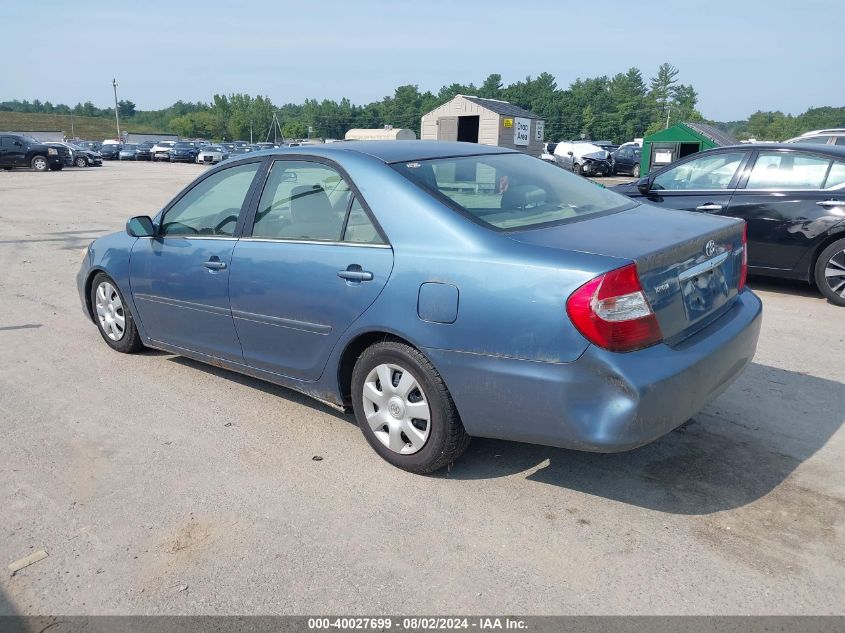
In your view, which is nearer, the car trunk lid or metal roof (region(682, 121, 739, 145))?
the car trunk lid

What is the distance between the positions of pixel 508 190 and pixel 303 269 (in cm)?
119

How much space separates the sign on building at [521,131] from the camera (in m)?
32.2

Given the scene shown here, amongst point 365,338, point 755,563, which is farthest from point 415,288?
point 755,563

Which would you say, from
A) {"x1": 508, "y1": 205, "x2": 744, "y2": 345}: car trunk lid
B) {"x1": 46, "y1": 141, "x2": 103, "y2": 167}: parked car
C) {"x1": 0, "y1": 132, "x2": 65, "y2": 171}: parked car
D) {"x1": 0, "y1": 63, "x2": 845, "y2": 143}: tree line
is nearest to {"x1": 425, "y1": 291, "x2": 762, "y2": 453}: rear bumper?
{"x1": 508, "y1": 205, "x2": 744, "y2": 345}: car trunk lid

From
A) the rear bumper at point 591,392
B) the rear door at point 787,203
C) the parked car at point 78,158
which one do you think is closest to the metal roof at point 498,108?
the parked car at point 78,158

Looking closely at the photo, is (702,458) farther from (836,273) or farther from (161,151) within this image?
(161,151)

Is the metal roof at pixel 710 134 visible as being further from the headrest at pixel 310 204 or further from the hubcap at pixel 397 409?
the hubcap at pixel 397 409

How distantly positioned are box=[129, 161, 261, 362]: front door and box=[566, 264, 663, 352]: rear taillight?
90.5 inches

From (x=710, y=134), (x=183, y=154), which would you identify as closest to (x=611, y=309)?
(x=710, y=134)

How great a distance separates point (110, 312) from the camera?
18.0 feet

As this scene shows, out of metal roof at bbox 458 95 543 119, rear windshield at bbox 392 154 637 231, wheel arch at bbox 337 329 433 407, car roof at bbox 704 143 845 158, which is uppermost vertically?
metal roof at bbox 458 95 543 119

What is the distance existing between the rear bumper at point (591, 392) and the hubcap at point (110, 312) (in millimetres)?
3195

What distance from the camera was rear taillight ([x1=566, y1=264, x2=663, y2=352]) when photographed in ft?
9.25

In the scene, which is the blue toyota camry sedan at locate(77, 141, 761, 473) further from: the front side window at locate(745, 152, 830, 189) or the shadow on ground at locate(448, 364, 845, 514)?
the front side window at locate(745, 152, 830, 189)
